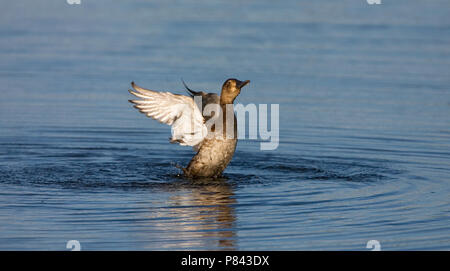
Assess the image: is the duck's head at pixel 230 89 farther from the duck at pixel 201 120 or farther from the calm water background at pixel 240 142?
the calm water background at pixel 240 142

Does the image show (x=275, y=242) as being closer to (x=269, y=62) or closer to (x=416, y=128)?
(x=416, y=128)

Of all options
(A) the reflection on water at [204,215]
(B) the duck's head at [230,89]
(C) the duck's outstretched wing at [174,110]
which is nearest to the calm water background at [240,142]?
(A) the reflection on water at [204,215]

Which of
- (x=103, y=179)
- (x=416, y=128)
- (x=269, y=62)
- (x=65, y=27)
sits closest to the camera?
(x=103, y=179)

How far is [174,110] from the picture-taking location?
968 centimetres

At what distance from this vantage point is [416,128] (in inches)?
506

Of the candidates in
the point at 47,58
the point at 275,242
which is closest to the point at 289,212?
the point at 275,242

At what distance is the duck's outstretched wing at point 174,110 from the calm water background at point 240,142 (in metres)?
0.65

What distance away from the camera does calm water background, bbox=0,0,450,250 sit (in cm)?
837

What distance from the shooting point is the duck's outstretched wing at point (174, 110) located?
31.4 ft

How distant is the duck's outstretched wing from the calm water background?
65 cm

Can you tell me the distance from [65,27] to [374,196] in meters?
10.3

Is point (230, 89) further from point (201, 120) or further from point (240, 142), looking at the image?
point (240, 142)
